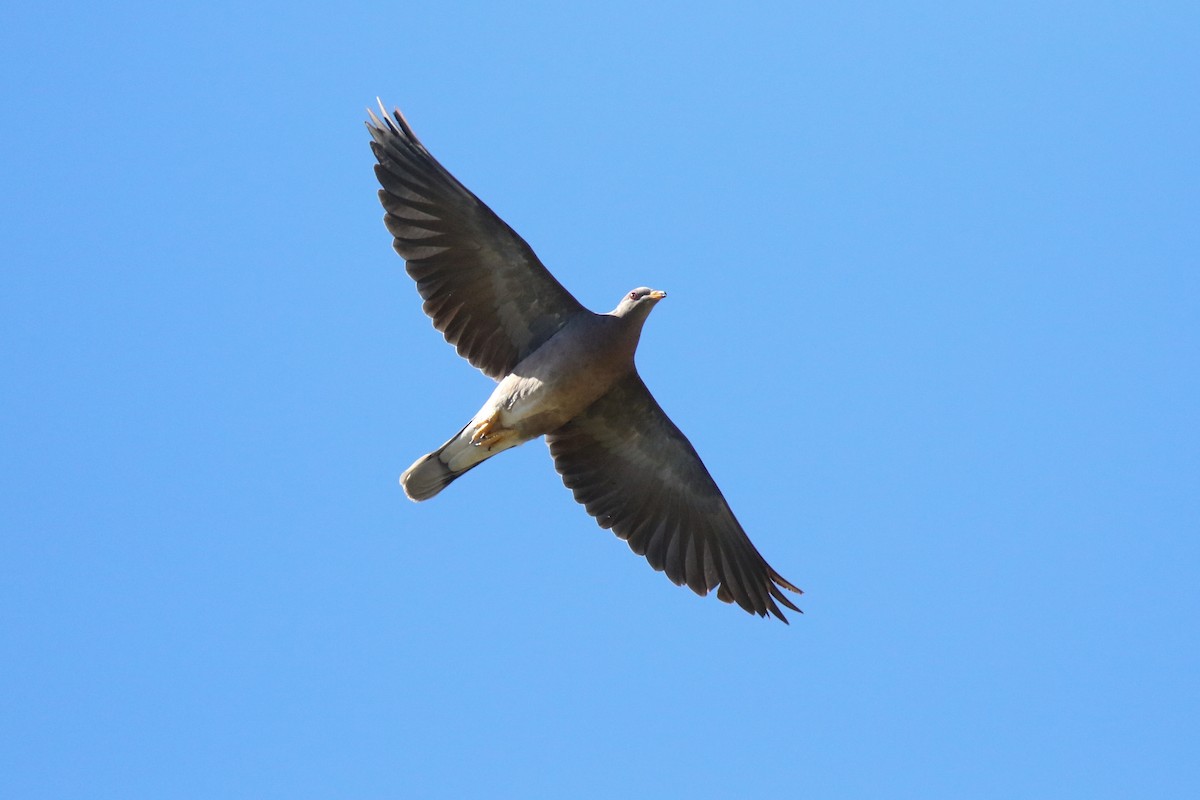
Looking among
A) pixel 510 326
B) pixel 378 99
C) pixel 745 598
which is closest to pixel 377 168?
pixel 378 99

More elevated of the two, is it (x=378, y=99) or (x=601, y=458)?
(x=378, y=99)

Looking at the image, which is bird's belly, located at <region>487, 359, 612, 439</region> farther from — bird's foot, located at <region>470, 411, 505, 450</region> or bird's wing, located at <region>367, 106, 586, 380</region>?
bird's wing, located at <region>367, 106, 586, 380</region>

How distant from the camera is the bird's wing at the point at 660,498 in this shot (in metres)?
11.6

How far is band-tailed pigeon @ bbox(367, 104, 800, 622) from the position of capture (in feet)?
35.7

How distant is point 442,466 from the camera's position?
444 inches

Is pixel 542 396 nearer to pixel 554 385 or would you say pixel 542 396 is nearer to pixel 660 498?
pixel 554 385

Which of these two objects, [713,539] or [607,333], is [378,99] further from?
[713,539]

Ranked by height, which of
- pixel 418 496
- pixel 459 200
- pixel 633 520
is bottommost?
pixel 418 496

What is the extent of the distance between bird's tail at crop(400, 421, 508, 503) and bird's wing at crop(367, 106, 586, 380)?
1.83 ft

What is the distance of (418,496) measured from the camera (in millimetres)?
11289

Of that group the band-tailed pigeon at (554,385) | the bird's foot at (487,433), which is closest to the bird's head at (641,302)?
the band-tailed pigeon at (554,385)

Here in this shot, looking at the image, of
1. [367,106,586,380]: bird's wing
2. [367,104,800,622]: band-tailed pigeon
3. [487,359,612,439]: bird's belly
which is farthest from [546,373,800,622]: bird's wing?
[367,106,586,380]: bird's wing

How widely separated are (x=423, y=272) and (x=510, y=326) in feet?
2.49

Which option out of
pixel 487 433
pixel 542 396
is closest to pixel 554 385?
pixel 542 396
